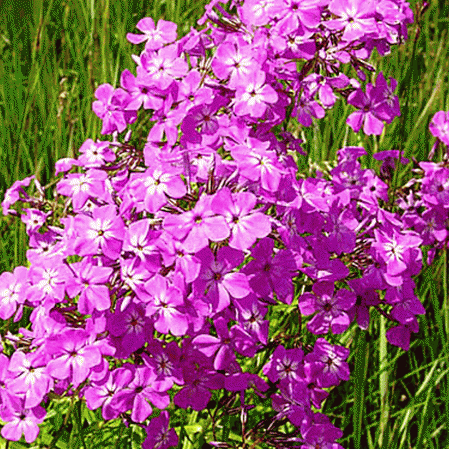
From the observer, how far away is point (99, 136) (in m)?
2.89

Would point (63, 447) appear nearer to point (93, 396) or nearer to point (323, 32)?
point (93, 396)

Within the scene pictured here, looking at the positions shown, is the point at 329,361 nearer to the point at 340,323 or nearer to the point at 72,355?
the point at 340,323

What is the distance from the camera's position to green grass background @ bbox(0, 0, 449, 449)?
2160 millimetres

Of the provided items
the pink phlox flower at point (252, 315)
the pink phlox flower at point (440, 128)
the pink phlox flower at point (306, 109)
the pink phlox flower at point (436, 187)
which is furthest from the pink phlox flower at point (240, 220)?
the pink phlox flower at point (440, 128)

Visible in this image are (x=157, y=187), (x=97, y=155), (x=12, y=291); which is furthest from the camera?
(x=97, y=155)

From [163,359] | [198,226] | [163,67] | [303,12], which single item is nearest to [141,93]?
[163,67]

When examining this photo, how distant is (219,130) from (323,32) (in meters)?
0.44

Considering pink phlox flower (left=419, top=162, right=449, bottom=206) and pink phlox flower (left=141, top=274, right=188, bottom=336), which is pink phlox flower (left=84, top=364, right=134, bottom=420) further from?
pink phlox flower (left=419, top=162, right=449, bottom=206)

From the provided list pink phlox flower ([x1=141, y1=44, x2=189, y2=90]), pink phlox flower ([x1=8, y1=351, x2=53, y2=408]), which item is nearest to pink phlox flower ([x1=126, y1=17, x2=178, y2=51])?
pink phlox flower ([x1=141, y1=44, x2=189, y2=90])

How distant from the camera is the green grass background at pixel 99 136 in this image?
2.16 meters

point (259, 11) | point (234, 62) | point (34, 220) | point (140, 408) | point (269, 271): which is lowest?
point (140, 408)

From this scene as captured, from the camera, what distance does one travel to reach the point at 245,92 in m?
1.55

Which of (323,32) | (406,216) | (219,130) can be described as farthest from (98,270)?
(406,216)

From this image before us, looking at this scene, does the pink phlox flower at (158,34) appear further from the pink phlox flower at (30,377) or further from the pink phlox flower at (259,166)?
the pink phlox flower at (30,377)
